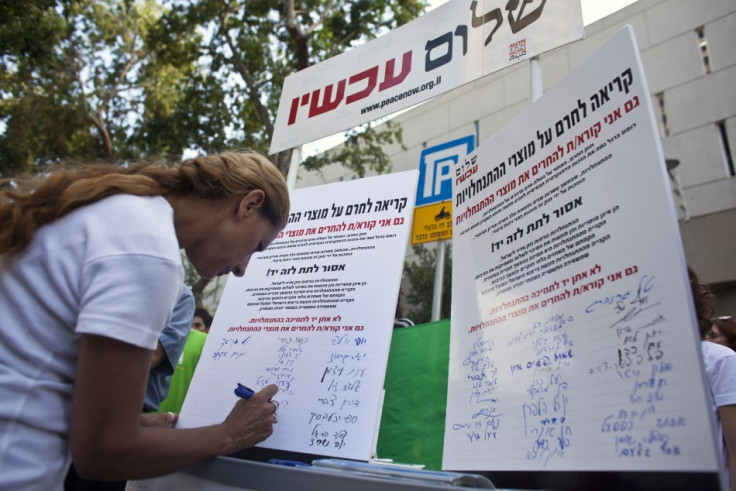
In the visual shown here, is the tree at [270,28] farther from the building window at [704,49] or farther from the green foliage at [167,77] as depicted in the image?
the building window at [704,49]

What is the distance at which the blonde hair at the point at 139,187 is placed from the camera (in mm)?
1108

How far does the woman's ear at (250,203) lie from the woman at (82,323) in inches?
10.0

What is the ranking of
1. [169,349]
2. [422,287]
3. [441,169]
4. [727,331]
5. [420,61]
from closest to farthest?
1. [169,349]
2. [420,61]
3. [727,331]
4. [441,169]
5. [422,287]

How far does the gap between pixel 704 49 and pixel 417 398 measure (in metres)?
13.3

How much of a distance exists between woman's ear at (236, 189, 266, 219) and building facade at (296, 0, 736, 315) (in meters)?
9.31

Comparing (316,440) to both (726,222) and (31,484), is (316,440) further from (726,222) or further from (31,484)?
(726,222)

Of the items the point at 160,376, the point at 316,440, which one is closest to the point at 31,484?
the point at 316,440

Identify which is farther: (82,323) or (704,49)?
(704,49)

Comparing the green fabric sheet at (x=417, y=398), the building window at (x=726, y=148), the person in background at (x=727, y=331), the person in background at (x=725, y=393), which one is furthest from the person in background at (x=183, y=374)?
the building window at (x=726, y=148)

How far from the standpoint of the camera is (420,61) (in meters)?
2.57

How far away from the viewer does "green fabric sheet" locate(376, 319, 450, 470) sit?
1870 millimetres

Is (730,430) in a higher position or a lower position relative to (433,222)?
lower

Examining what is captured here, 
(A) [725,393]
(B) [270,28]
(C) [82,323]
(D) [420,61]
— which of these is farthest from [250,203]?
(B) [270,28]

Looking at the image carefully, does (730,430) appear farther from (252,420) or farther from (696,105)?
(696,105)
